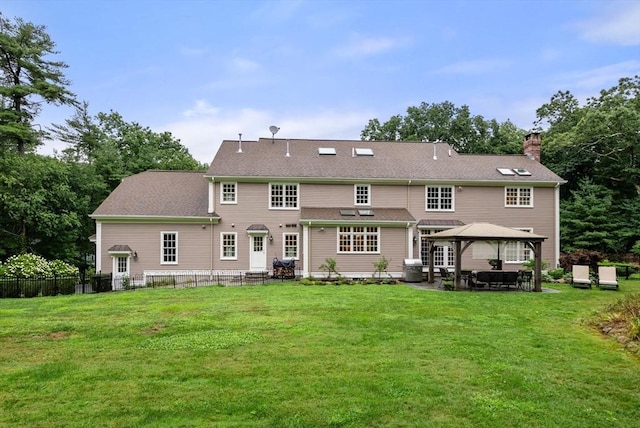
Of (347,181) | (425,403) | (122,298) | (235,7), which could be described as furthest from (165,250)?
(425,403)

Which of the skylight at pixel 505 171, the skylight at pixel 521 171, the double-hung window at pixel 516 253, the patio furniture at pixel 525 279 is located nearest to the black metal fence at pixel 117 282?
the patio furniture at pixel 525 279

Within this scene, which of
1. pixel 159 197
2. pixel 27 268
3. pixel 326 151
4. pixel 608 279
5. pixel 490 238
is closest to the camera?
pixel 490 238

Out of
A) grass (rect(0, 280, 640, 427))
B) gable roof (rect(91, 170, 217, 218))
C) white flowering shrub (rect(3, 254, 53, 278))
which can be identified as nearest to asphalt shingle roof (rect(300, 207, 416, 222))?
gable roof (rect(91, 170, 217, 218))

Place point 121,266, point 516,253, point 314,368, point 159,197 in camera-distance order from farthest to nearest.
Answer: point 159,197
point 516,253
point 121,266
point 314,368

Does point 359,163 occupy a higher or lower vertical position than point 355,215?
higher

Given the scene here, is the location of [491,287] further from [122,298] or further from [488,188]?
[122,298]

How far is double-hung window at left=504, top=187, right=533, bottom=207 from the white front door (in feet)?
44.5

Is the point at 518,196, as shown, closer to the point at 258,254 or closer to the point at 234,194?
the point at 258,254

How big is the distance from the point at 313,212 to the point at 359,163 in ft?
14.3

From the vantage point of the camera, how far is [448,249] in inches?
884

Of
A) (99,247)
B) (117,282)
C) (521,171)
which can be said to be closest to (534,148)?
(521,171)

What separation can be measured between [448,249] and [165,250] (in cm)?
1499

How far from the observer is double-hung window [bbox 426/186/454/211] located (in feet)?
74.6

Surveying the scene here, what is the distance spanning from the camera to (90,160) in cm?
3491
